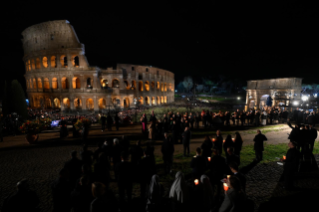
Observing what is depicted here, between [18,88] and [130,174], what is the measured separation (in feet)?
63.4

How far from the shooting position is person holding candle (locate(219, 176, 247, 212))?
10.2 feet

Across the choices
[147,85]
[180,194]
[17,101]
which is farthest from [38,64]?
[180,194]

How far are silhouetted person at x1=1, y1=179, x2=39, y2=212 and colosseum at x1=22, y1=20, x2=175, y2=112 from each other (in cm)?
3100

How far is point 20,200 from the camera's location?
3.49 meters

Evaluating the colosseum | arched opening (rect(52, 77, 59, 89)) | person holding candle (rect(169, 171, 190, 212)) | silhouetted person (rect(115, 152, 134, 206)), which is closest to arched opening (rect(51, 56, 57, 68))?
the colosseum

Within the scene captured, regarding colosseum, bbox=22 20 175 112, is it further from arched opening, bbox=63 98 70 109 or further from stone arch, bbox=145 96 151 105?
stone arch, bbox=145 96 151 105

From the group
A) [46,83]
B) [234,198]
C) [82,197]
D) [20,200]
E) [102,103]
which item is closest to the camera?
[234,198]

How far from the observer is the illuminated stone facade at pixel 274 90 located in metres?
29.9

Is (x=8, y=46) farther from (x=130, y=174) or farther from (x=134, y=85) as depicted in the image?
(x=130, y=174)

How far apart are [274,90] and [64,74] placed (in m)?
41.8

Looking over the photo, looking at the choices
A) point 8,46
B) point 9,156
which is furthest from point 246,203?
point 8,46

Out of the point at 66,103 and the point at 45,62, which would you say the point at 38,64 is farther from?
the point at 66,103

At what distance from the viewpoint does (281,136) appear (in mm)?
13219

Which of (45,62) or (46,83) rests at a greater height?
(45,62)
